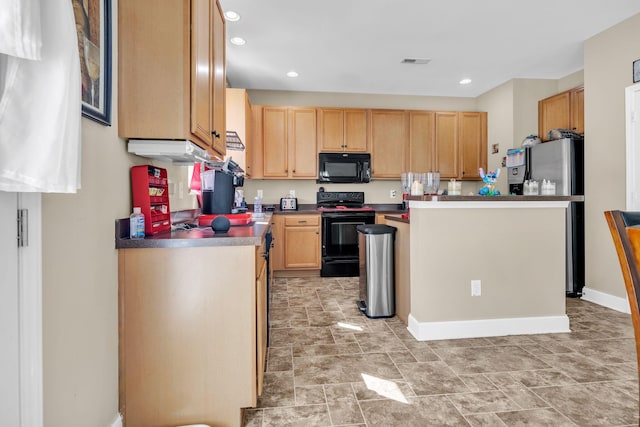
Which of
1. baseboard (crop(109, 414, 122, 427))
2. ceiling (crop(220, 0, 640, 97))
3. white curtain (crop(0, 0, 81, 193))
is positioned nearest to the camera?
white curtain (crop(0, 0, 81, 193))

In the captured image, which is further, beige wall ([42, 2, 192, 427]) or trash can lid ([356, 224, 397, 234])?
trash can lid ([356, 224, 397, 234])

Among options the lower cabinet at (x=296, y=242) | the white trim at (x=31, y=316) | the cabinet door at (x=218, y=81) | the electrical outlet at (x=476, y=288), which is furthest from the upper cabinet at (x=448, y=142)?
the white trim at (x=31, y=316)

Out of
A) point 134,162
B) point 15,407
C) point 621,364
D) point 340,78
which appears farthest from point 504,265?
point 340,78

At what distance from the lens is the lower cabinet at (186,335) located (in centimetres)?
147

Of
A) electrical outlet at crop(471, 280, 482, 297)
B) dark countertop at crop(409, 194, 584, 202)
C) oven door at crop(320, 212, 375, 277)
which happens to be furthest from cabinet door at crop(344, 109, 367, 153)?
electrical outlet at crop(471, 280, 482, 297)

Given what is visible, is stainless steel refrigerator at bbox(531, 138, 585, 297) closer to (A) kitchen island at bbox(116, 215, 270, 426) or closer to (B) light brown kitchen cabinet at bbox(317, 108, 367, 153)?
(B) light brown kitchen cabinet at bbox(317, 108, 367, 153)

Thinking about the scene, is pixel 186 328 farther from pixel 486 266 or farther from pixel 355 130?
pixel 355 130

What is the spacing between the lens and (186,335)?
4.87 ft

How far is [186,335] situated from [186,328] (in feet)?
0.10

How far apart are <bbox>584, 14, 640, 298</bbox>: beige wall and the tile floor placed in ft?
2.30

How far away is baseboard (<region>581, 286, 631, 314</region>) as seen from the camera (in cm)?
313

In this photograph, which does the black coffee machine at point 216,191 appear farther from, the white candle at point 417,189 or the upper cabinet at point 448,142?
the upper cabinet at point 448,142

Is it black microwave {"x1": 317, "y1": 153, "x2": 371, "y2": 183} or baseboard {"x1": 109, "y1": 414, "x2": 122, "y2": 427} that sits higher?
black microwave {"x1": 317, "y1": 153, "x2": 371, "y2": 183}

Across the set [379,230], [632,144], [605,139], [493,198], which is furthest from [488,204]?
[605,139]
